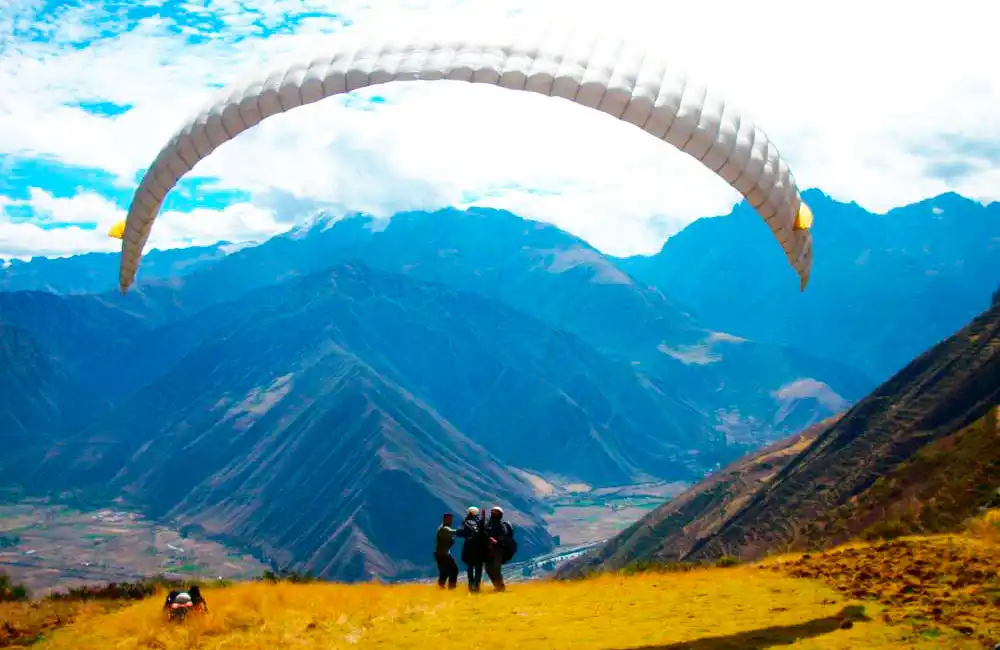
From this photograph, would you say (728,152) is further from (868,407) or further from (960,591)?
(868,407)

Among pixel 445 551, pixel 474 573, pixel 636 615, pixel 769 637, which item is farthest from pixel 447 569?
pixel 769 637

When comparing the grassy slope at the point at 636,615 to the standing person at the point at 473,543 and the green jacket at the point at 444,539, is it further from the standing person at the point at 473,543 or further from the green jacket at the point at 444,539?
the green jacket at the point at 444,539

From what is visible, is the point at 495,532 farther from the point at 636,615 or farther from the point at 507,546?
the point at 636,615

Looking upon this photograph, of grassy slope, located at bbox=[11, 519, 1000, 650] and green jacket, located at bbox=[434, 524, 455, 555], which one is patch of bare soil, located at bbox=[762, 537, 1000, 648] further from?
green jacket, located at bbox=[434, 524, 455, 555]

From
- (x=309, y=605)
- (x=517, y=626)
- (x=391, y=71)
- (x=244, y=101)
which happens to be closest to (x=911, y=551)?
(x=517, y=626)

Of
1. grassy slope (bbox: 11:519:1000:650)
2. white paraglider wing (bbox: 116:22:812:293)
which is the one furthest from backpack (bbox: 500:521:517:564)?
white paraglider wing (bbox: 116:22:812:293)

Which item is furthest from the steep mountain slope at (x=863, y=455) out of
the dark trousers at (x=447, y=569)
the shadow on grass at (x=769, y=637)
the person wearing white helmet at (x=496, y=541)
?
the shadow on grass at (x=769, y=637)
